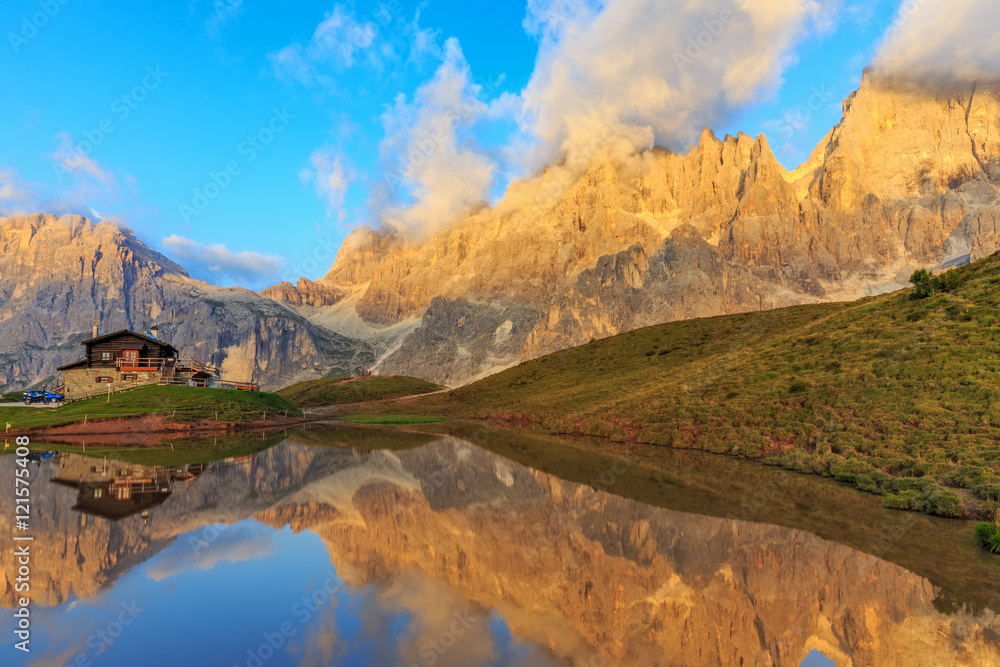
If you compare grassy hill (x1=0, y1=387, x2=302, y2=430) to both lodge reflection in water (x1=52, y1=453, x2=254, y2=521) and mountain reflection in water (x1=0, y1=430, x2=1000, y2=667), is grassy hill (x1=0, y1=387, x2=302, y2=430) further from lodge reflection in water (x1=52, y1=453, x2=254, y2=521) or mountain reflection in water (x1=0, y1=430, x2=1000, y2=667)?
mountain reflection in water (x1=0, y1=430, x2=1000, y2=667)

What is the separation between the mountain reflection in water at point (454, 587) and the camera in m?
8.99

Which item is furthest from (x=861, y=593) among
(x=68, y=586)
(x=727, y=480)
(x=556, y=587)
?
(x=68, y=586)

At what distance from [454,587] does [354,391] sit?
127 meters

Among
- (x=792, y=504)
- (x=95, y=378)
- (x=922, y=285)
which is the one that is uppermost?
(x=922, y=285)

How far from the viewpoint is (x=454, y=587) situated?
1191 cm

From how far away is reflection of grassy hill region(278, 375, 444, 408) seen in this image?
419 ft

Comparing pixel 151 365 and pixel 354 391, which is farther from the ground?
pixel 151 365

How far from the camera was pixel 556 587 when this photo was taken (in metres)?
12.0

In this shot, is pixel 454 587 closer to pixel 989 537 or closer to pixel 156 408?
pixel 989 537

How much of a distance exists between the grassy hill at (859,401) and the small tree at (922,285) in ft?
1.72

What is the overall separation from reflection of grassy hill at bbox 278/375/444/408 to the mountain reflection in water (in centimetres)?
11003

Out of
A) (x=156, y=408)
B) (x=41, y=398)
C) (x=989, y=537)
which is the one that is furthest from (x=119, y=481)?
(x=41, y=398)

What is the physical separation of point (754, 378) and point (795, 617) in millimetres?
41649

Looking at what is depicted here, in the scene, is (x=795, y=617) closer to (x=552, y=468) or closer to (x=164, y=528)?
(x=164, y=528)
